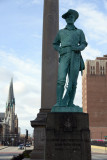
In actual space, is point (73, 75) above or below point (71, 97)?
above

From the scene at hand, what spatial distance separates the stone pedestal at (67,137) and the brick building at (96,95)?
10572 centimetres

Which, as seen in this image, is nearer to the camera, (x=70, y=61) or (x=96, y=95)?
(x=70, y=61)

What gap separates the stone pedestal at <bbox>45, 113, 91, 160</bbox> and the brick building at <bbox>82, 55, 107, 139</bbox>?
347 feet

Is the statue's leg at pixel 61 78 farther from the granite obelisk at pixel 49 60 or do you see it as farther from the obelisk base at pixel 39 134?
the granite obelisk at pixel 49 60

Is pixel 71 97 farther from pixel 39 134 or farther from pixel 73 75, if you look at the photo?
pixel 39 134

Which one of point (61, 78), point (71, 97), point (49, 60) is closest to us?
point (61, 78)

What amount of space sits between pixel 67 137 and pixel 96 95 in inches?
4283

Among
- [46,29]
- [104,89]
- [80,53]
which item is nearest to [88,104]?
[104,89]

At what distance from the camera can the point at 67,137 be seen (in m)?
8.71

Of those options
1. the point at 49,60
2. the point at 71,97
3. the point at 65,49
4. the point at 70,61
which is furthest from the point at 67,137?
the point at 49,60

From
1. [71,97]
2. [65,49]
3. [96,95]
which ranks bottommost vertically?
[71,97]

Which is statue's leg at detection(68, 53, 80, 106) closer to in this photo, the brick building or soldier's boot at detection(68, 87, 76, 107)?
soldier's boot at detection(68, 87, 76, 107)

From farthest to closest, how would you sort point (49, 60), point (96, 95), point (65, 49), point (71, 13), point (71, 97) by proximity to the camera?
point (96, 95), point (49, 60), point (71, 13), point (65, 49), point (71, 97)

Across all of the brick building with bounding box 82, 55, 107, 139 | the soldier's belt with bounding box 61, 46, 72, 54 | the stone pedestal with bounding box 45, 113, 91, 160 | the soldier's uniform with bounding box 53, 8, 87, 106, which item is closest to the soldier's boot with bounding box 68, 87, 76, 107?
the soldier's uniform with bounding box 53, 8, 87, 106
